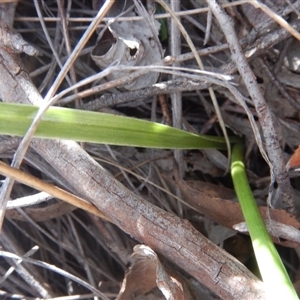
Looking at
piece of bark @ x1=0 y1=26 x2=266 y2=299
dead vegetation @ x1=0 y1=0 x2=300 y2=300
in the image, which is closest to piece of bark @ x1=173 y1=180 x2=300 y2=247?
dead vegetation @ x1=0 y1=0 x2=300 y2=300

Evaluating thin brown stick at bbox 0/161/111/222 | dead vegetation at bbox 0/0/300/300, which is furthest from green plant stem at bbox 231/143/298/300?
thin brown stick at bbox 0/161/111/222

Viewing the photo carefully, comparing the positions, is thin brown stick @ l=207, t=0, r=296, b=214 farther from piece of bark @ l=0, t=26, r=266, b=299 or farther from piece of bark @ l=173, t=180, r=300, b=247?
piece of bark @ l=0, t=26, r=266, b=299

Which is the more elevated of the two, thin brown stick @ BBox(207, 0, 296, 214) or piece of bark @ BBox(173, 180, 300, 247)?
thin brown stick @ BBox(207, 0, 296, 214)

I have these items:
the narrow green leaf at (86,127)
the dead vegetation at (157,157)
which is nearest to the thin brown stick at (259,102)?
the dead vegetation at (157,157)

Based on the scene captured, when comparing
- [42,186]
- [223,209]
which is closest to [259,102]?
[223,209]

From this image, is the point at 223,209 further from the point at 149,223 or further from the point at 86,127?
the point at 86,127

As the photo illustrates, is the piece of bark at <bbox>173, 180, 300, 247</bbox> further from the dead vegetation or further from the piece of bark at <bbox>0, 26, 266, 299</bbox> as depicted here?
the piece of bark at <bbox>0, 26, 266, 299</bbox>

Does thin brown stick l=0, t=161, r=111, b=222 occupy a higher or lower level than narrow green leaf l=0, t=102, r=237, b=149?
lower

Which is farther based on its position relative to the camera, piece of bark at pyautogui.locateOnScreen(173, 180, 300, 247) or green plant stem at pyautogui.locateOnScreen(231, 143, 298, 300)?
piece of bark at pyautogui.locateOnScreen(173, 180, 300, 247)
